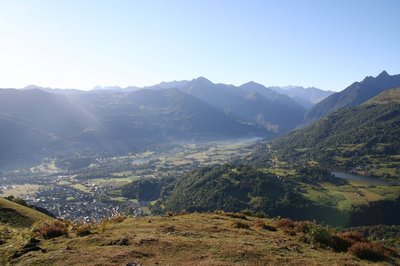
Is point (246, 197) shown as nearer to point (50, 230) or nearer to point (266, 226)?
point (266, 226)

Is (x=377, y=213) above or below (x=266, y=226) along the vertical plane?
below

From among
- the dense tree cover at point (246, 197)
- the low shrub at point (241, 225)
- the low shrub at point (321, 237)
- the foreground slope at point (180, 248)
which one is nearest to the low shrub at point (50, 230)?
the foreground slope at point (180, 248)

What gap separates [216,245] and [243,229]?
6.46 metres

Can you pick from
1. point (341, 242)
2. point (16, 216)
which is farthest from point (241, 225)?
point (16, 216)

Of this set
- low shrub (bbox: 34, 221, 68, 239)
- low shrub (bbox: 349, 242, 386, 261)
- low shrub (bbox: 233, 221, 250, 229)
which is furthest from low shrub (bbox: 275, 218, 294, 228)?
low shrub (bbox: 34, 221, 68, 239)

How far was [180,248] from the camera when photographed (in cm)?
2100

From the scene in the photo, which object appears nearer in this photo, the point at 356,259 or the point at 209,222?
the point at 356,259

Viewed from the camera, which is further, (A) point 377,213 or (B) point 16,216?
(A) point 377,213

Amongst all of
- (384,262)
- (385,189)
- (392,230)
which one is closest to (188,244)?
(384,262)

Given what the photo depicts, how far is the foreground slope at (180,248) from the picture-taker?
1925 cm

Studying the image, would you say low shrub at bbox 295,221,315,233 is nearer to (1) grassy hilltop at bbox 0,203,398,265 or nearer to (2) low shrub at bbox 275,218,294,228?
(1) grassy hilltop at bbox 0,203,398,265

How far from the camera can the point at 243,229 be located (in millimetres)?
27766

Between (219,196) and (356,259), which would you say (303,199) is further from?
(356,259)

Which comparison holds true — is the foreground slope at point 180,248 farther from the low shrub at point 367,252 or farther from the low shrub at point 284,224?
the low shrub at point 284,224
